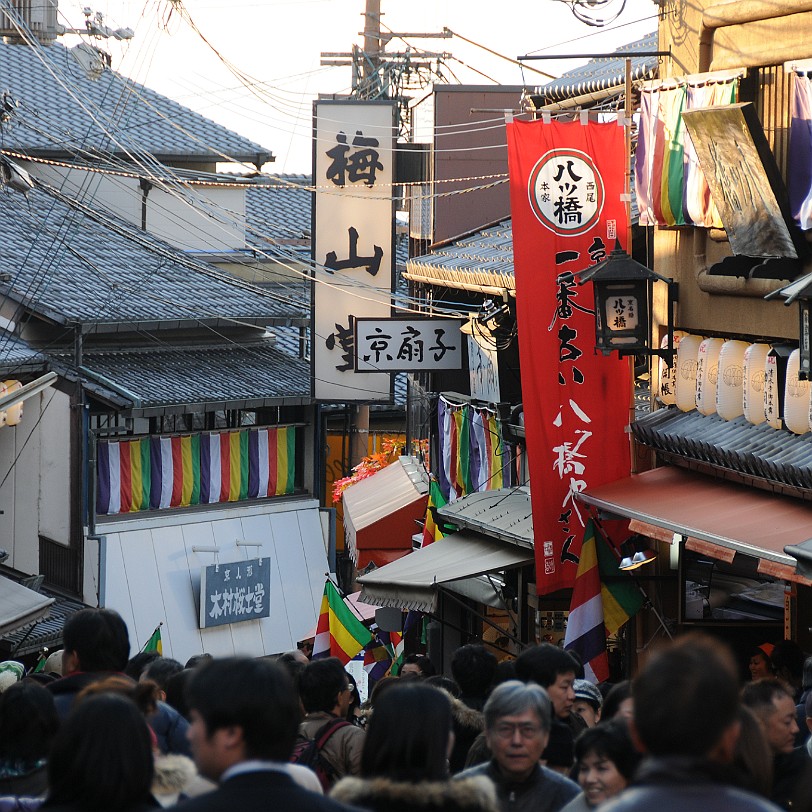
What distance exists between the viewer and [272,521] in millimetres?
28109

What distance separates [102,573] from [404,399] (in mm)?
10261

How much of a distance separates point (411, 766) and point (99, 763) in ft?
3.25

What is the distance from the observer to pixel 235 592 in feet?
86.7

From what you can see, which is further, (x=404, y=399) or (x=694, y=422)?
(x=404, y=399)

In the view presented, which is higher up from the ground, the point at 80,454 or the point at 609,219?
the point at 609,219

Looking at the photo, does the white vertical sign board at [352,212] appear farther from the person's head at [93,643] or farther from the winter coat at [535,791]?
the winter coat at [535,791]

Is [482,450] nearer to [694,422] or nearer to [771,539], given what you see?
[694,422]

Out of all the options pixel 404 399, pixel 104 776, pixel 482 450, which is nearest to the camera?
pixel 104 776

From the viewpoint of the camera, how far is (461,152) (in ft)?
75.1

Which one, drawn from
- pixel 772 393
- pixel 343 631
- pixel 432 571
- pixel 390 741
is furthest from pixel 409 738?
pixel 343 631

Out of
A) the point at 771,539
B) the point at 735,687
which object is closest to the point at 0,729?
the point at 735,687

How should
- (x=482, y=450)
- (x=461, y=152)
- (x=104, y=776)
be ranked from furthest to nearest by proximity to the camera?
(x=461, y=152) < (x=482, y=450) < (x=104, y=776)

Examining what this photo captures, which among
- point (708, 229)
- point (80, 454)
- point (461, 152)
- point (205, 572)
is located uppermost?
point (461, 152)

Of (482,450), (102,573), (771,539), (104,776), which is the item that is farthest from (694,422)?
(102,573)
